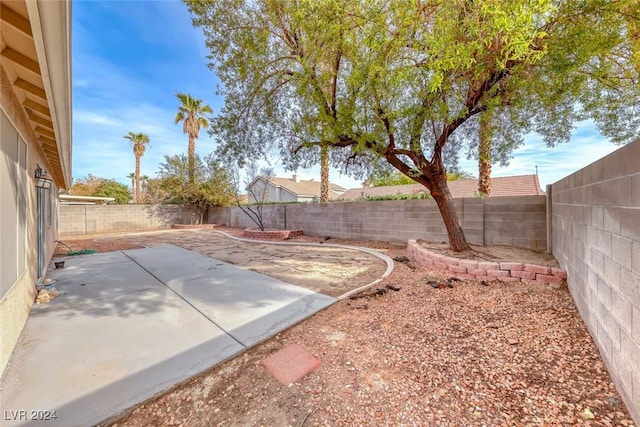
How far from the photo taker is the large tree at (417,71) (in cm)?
362

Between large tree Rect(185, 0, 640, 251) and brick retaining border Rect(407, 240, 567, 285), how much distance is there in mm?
1051

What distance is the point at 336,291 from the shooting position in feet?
13.3

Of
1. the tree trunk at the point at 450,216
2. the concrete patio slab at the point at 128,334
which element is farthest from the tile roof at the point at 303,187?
the concrete patio slab at the point at 128,334

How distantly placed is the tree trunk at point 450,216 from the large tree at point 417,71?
0.02 m

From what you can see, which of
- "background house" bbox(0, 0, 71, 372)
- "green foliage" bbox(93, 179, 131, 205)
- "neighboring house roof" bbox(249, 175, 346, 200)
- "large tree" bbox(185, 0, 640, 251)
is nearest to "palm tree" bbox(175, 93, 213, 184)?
"neighboring house roof" bbox(249, 175, 346, 200)

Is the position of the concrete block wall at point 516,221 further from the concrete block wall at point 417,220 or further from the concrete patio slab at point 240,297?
the concrete patio slab at point 240,297

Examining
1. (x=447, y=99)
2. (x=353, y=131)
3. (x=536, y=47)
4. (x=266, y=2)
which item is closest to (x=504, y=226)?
(x=447, y=99)

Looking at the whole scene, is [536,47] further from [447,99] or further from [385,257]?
[385,257]

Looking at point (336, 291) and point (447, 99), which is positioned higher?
point (447, 99)

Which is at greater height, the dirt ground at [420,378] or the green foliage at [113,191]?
the green foliage at [113,191]

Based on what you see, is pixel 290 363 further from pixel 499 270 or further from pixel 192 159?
pixel 192 159

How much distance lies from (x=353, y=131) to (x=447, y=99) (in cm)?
206

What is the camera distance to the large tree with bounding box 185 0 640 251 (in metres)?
3.62

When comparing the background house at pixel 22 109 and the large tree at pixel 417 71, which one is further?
the large tree at pixel 417 71
